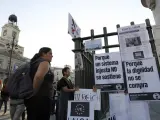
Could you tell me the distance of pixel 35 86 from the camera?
7.31ft

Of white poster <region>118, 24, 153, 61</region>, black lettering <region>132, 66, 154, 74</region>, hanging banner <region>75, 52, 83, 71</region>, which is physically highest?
white poster <region>118, 24, 153, 61</region>

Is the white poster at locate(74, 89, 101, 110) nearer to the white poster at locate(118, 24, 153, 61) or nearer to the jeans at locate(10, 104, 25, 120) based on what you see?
the white poster at locate(118, 24, 153, 61)

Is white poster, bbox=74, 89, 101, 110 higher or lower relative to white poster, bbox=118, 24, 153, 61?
lower

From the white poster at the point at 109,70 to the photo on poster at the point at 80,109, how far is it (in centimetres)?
56

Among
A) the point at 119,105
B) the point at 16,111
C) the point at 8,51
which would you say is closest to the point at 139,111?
the point at 119,105

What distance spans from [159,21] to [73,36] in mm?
3422

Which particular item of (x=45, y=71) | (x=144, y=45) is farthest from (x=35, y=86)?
(x=144, y=45)

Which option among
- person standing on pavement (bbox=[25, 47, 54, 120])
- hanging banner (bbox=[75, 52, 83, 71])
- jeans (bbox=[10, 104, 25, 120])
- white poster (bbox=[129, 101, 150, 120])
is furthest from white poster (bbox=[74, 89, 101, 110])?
jeans (bbox=[10, 104, 25, 120])

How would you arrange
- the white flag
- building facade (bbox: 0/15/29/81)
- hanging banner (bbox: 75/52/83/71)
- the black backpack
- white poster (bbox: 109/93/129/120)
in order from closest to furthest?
1. the black backpack
2. white poster (bbox: 109/93/129/120)
3. the white flag
4. hanging banner (bbox: 75/52/83/71)
5. building facade (bbox: 0/15/29/81)

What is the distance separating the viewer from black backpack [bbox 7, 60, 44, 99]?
2.22 m

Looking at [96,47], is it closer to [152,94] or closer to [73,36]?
[73,36]

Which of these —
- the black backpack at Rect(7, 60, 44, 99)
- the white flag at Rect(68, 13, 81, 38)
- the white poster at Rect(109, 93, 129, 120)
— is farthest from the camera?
the white flag at Rect(68, 13, 81, 38)

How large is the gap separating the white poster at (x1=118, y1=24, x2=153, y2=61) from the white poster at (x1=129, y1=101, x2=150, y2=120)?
2.94ft

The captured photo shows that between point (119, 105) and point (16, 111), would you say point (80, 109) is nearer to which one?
point (119, 105)
